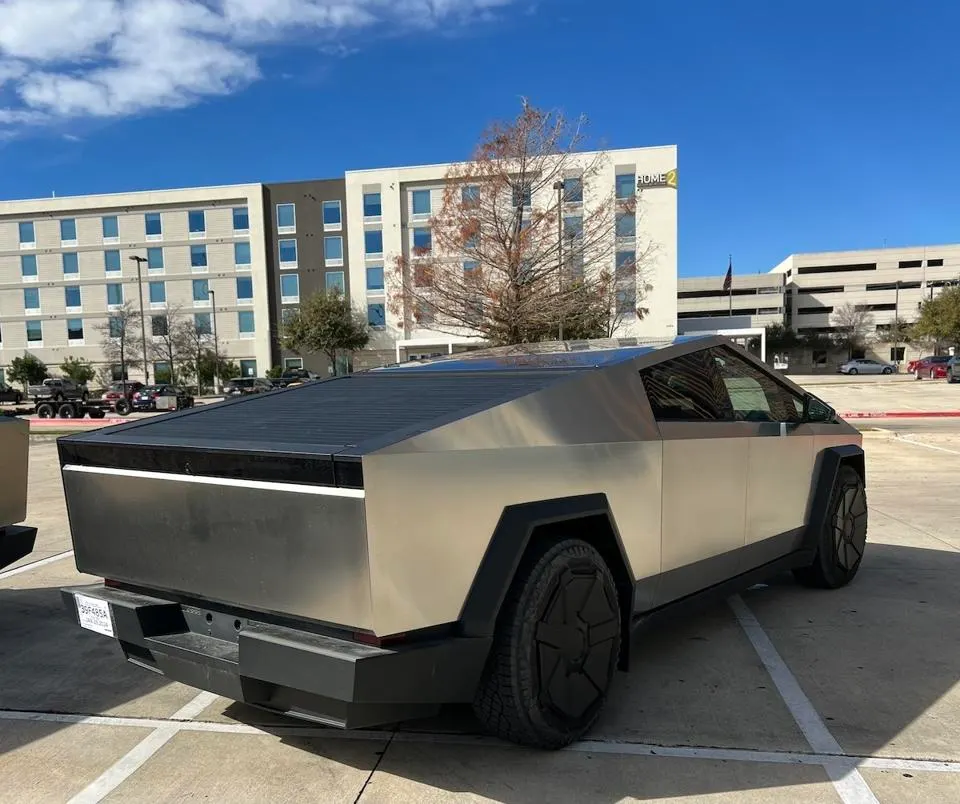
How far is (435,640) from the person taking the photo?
2203 millimetres

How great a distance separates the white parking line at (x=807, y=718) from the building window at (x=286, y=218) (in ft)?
178

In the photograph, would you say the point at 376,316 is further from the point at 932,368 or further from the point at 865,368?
the point at 865,368

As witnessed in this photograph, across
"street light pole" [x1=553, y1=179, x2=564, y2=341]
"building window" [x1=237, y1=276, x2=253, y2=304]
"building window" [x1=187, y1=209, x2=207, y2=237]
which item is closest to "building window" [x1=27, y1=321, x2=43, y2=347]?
"building window" [x1=187, y1=209, x2=207, y2=237]

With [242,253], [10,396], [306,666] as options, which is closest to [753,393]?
[306,666]

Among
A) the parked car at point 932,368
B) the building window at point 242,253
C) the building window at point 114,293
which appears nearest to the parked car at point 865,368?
the parked car at point 932,368

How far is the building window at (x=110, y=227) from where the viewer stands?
180 ft

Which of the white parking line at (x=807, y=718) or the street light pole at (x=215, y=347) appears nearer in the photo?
the white parking line at (x=807, y=718)

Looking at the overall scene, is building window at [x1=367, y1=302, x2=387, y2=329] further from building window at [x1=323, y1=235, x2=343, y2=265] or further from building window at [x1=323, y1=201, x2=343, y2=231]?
building window at [x1=323, y1=201, x2=343, y2=231]

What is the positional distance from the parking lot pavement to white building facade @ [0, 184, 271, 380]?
53.4 metres

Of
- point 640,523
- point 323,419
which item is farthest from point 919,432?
point 323,419

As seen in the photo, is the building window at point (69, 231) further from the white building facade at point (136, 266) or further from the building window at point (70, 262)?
the building window at point (70, 262)

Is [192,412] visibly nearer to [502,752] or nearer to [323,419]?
[323,419]

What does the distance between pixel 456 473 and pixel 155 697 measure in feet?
7.25

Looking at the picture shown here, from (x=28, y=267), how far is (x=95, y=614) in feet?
212
